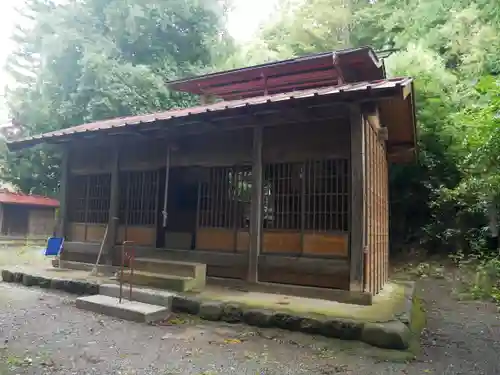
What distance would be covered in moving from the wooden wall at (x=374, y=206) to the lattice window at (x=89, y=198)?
19.0ft

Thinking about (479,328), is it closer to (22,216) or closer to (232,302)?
(232,302)

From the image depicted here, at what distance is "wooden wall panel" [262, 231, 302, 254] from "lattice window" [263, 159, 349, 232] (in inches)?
4.9

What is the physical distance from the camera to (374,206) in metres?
7.32

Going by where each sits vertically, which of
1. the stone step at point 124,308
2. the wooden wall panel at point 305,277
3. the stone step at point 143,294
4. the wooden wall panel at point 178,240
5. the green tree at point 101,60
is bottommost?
the stone step at point 124,308

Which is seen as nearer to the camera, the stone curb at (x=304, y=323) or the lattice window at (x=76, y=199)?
the stone curb at (x=304, y=323)

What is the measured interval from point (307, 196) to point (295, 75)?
4.07m

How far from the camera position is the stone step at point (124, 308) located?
18.3ft

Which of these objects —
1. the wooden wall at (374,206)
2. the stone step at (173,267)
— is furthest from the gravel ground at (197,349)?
the stone step at (173,267)

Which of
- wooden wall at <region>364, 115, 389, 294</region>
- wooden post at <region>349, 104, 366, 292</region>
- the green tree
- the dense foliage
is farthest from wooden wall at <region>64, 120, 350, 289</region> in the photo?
the green tree

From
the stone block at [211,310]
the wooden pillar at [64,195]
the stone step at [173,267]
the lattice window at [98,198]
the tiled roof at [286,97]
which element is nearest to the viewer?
the tiled roof at [286,97]

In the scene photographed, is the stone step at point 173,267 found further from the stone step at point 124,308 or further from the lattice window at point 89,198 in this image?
the lattice window at point 89,198

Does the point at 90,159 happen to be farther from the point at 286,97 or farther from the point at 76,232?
the point at 286,97

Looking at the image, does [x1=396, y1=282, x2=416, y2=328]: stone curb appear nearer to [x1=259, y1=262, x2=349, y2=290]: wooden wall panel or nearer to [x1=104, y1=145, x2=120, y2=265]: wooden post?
[x1=259, y1=262, x2=349, y2=290]: wooden wall panel

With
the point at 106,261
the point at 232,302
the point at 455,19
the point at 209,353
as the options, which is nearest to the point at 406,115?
the point at 232,302
